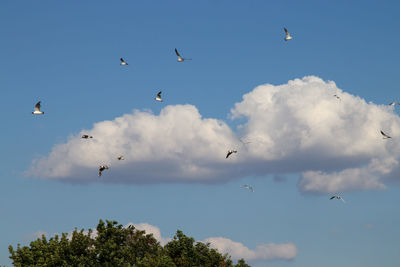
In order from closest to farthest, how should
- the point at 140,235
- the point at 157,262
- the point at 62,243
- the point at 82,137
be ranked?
1. the point at 82,137
2. the point at 157,262
3. the point at 62,243
4. the point at 140,235

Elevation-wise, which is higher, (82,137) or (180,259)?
(82,137)

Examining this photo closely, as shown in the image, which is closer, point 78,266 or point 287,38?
point 287,38

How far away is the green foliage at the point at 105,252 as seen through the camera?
5844 centimetres

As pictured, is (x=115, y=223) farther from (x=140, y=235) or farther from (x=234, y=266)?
(x=140, y=235)

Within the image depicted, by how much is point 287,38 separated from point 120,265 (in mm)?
29242

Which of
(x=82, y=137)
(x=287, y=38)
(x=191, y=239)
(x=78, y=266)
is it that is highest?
(x=287, y=38)

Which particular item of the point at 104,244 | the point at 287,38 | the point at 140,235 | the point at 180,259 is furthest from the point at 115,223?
the point at 287,38

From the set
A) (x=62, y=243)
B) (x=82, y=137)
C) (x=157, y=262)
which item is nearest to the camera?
(x=82, y=137)

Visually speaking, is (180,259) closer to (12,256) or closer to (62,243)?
(62,243)

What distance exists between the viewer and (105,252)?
58.9m

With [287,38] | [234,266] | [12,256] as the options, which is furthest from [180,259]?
[287,38]

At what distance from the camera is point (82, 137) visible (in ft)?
165

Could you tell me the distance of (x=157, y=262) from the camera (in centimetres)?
5625

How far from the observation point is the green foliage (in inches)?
2301
